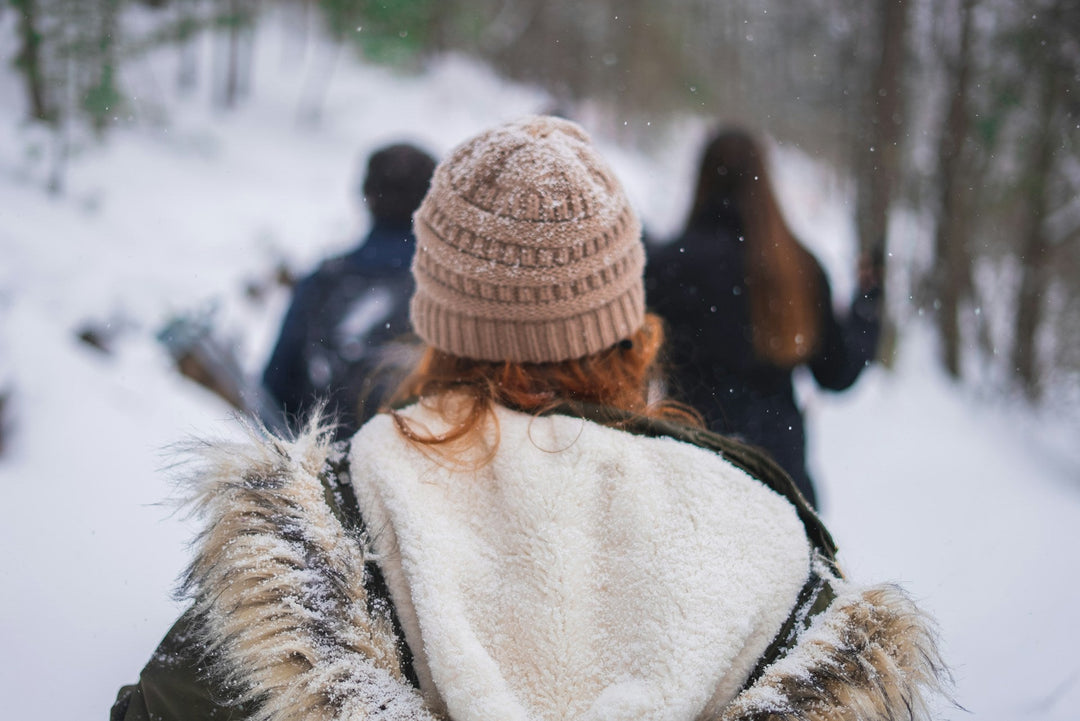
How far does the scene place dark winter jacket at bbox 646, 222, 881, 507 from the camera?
1.85 m

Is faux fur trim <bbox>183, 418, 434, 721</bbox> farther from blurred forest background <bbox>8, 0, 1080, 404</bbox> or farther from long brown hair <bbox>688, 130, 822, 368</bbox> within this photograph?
blurred forest background <bbox>8, 0, 1080, 404</bbox>

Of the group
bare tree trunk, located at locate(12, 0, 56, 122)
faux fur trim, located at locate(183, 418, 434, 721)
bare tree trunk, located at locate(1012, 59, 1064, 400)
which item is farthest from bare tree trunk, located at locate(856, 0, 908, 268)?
bare tree trunk, located at locate(12, 0, 56, 122)

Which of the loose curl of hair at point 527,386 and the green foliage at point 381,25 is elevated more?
the green foliage at point 381,25

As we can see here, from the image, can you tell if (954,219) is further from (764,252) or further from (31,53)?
(31,53)

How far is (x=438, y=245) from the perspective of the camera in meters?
1.07

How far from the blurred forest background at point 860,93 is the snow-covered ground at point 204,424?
0.75 ft

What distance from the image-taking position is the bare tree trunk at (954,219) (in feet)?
11.3

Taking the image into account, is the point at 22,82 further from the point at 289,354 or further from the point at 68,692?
the point at 68,692

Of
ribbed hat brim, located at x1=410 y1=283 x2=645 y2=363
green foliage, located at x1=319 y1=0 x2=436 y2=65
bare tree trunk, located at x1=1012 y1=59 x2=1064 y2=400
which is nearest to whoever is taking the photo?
Answer: ribbed hat brim, located at x1=410 y1=283 x2=645 y2=363

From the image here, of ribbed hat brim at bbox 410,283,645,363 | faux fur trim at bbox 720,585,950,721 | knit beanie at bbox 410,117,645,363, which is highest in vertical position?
knit beanie at bbox 410,117,645,363

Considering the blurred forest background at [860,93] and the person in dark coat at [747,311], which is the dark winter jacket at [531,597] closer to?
the person in dark coat at [747,311]

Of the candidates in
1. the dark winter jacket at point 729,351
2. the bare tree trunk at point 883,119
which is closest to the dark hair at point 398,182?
the dark winter jacket at point 729,351

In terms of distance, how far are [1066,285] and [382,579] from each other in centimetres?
475

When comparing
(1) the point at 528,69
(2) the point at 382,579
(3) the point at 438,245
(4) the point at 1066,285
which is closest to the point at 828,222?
(4) the point at 1066,285
